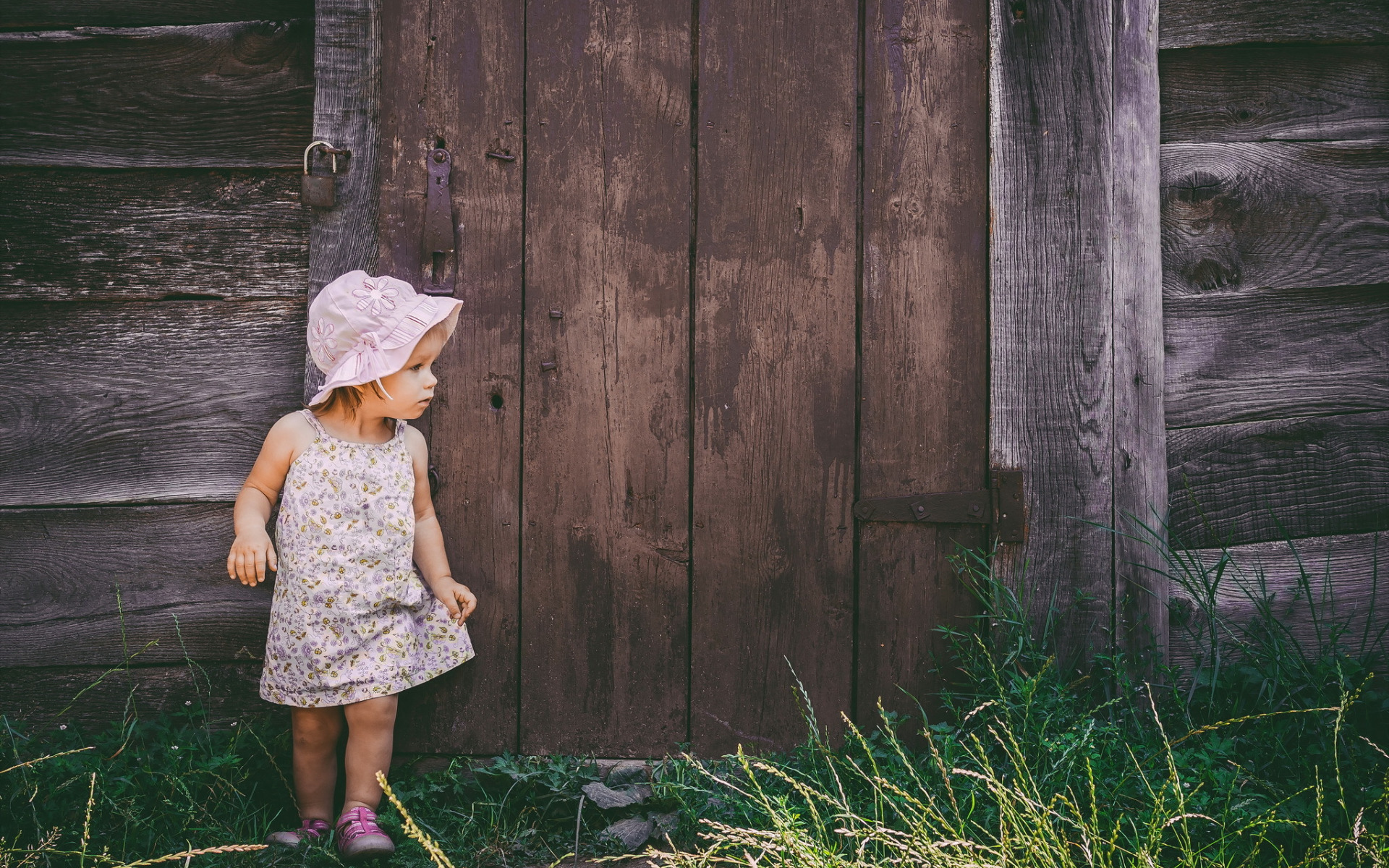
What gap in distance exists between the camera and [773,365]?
2037 mm

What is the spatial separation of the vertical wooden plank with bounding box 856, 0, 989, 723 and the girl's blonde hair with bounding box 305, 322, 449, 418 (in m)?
0.96

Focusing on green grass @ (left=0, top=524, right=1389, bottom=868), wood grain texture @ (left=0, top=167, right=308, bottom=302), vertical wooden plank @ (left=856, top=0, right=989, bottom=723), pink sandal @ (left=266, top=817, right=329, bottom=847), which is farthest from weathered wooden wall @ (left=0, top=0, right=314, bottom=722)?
vertical wooden plank @ (left=856, top=0, right=989, bottom=723)

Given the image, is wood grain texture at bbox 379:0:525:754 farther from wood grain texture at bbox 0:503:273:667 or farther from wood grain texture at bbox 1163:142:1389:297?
wood grain texture at bbox 1163:142:1389:297

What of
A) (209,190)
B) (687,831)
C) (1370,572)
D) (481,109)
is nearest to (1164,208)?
(1370,572)

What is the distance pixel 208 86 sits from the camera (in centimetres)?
207

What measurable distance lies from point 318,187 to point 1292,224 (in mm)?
2276

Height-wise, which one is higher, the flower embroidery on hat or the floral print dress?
the flower embroidery on hat

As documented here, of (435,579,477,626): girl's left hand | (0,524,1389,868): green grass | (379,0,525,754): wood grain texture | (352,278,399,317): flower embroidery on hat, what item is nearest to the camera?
(0,524,1389,868): green grass

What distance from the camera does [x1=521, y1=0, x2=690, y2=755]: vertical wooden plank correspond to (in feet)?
6.64

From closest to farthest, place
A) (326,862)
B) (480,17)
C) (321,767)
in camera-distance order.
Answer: (326,862) < (321,767) < (480,17)

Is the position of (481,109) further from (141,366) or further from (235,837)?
(235,837)

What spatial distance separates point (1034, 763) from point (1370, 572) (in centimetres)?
105

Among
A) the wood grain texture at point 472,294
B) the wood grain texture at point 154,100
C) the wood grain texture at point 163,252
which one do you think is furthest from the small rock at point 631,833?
the wood grain texture at point 154,100

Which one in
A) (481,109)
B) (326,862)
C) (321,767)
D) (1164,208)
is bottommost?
(326,862)
